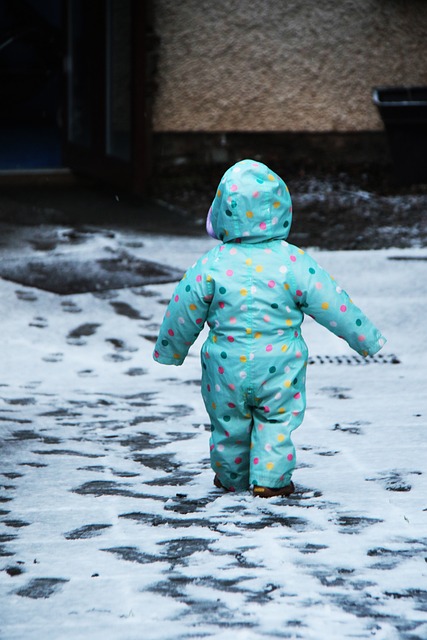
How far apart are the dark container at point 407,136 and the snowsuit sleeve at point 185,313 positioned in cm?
681

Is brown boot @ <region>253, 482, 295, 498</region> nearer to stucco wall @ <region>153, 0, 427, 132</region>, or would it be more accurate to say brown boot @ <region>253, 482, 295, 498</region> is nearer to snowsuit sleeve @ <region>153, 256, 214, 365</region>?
snowsuit sleeve @ <region>153, 256, 214, 365</region>

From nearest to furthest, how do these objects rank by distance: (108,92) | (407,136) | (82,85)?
(407,136), (108,92), (82,85)

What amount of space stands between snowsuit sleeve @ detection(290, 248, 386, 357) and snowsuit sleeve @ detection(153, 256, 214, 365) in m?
0.27

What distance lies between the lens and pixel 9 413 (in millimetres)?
4613

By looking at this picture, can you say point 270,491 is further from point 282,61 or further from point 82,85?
point 82,85

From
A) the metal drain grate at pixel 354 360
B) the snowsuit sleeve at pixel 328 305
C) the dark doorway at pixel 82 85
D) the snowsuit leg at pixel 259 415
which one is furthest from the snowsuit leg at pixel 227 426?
the dark doorway at pixel 82 85

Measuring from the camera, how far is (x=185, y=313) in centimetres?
352

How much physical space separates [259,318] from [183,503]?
605mm

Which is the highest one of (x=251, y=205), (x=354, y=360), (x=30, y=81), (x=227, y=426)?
(x=251, y=205)

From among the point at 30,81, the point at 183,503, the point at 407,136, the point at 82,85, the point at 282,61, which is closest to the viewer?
the point at 183,503

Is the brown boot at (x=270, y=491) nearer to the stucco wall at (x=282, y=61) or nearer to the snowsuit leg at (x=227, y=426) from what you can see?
the snowsuit leg at (x=227, y=426)

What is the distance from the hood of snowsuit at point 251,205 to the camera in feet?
11.3

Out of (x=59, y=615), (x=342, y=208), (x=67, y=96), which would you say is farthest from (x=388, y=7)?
(x=59, y=615)

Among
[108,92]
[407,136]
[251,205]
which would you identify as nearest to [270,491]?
[251,205]
